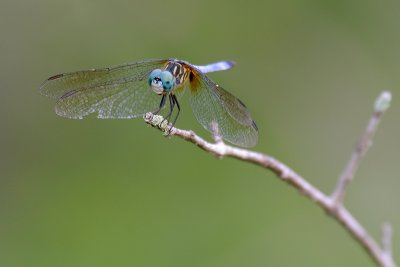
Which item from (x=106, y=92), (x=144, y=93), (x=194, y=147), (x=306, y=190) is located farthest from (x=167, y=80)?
(x=194, y=147)

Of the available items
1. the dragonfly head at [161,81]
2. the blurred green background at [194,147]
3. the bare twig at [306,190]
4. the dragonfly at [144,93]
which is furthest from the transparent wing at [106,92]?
the blurred green background at [194,147]

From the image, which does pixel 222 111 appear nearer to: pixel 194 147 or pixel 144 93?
pixel 144 93

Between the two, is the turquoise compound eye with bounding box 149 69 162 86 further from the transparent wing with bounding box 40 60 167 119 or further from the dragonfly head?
the transparent wing with bounding box 40 60 167 119

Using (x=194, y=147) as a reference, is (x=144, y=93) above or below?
below

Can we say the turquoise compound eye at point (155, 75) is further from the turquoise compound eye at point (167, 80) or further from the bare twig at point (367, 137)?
the bare twig at point (367, 137)

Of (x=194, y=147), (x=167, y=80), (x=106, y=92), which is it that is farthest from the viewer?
(x=194, y=147)

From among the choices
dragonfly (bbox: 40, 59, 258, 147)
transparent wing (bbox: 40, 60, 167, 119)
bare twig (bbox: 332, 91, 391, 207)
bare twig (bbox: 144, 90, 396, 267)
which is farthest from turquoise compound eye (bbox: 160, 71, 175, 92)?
bare twig (bbox: 332, 91, 391, 207)

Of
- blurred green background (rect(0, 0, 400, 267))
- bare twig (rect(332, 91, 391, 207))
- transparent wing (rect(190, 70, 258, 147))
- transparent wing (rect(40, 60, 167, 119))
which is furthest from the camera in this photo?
blurred green background (rect(0, 0, 400, 267))
